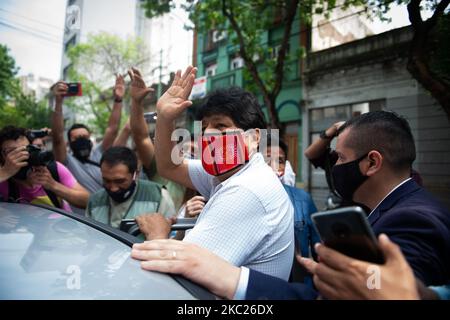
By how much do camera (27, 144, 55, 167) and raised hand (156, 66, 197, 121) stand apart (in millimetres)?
1458

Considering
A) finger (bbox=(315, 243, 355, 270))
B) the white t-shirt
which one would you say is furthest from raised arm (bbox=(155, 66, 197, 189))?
finger (bbox=(315, 243, 355, 270))

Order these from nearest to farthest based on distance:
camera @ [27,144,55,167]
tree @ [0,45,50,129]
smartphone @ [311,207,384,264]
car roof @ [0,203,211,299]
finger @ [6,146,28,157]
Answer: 1. smartphone @ [311,207,384,264]
2. car roof @ [0,203,211,299]
3. finger @ [6,146,28,157]
4. camera @ [27,144,55,167]
5. tree @ [0,45,50,129]

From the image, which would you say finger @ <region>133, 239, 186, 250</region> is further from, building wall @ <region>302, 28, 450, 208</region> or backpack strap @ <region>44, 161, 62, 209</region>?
building wall @ <region>302, 28, 450, 208</region>

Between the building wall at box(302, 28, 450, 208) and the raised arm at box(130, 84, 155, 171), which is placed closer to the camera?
the raised arm at box(130, 84, 155, 171)

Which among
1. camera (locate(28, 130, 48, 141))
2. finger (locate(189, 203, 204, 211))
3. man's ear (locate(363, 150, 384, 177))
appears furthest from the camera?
camera (locate(28, 130, 48, 141))

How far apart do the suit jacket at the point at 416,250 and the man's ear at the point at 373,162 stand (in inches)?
14.7

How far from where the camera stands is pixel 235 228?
1092 mm

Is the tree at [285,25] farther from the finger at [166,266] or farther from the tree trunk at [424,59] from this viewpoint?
the finger at [166,266]

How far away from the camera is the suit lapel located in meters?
1.34

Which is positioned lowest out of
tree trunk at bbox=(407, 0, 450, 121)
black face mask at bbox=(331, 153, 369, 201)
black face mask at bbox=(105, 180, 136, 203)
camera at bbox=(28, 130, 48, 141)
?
black face mask at bbox=(105, 180, 136, 203)

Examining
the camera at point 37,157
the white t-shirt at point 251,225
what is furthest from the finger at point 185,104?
the camera at point 37,157

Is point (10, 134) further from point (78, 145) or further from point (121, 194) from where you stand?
point (121, 194)

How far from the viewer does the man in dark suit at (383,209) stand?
0.95 meters
